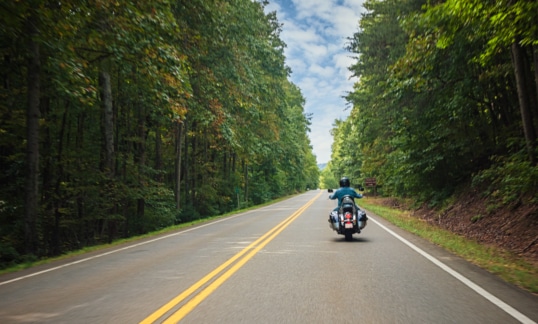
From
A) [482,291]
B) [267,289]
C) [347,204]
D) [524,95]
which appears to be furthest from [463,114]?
[267,289]

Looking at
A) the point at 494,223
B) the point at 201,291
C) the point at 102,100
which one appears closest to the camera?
the point at 201,291

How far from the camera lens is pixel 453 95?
580 inches

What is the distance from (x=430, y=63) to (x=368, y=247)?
7.54 metres

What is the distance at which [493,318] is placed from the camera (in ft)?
13.0

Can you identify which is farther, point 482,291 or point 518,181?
point 518,181

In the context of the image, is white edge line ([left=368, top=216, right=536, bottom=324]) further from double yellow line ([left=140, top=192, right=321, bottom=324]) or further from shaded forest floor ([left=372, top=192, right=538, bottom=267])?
double yellow line ([left=140, top=192, right=321, bottom=324])

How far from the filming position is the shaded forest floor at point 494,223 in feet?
29.9

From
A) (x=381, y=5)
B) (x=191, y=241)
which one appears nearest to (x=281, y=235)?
(x=191, y=241)

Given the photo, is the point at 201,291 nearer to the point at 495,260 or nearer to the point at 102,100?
the point at 495,260

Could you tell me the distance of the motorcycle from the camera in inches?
406

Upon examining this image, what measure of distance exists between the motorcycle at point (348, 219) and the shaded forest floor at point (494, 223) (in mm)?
3355

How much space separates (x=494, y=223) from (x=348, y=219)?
5.16 meters

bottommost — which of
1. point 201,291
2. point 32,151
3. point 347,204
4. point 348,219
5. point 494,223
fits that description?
point 201,291

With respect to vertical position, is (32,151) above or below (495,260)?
above
